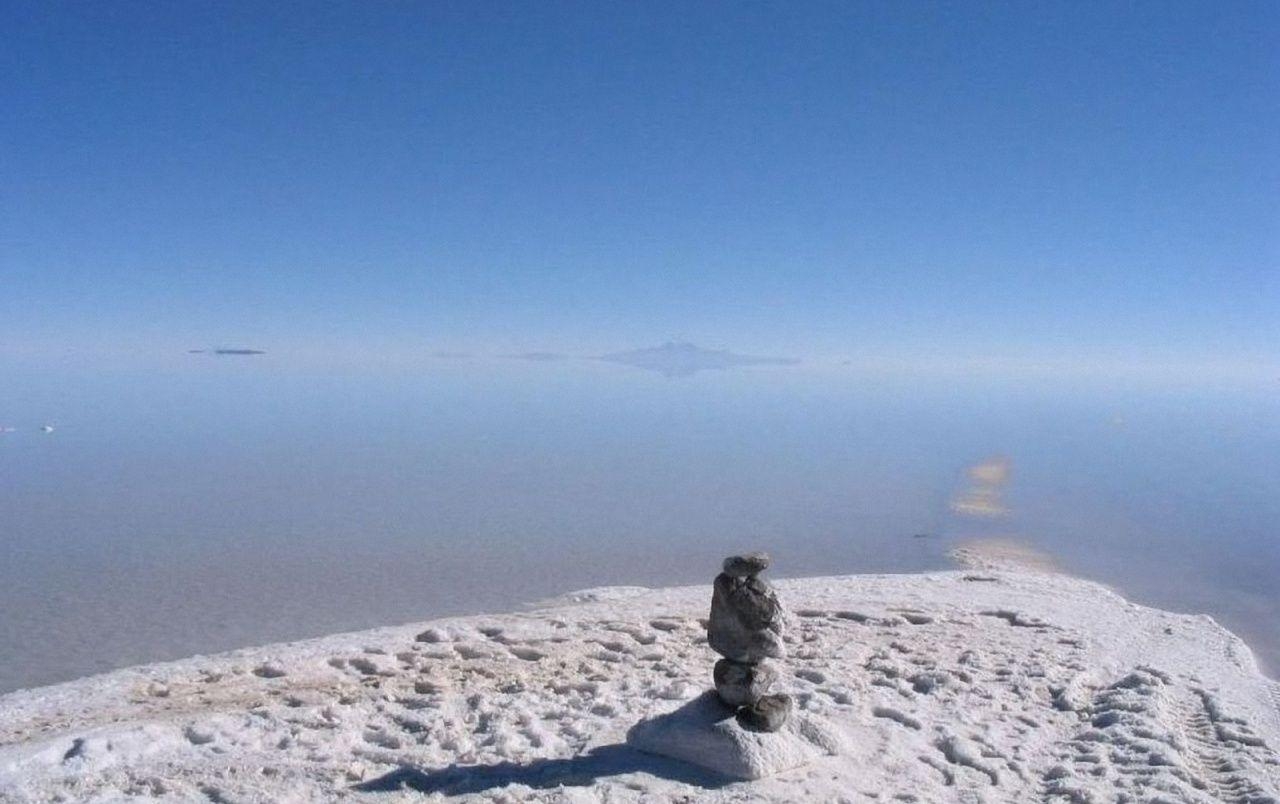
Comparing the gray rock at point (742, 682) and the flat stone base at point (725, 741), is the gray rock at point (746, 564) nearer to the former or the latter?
the gray rock at point (742, 682)

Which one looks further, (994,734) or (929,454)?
(929,454)

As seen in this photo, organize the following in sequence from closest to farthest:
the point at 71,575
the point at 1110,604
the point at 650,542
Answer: the point at 1110,604
the point at 71,575
the point at 650,542

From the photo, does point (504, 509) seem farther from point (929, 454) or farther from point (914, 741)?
point (929, 454)

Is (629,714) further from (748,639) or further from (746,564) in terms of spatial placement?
(746,564)

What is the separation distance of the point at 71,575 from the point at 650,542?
41.0 ft

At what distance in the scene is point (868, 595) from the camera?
16.6 metres

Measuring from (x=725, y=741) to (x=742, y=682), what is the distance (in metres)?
0.54

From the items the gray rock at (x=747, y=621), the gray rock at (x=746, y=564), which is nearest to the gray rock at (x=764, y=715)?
the gray rock at (x=747, y=621)

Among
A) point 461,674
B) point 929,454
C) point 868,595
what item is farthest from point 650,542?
point 929,454

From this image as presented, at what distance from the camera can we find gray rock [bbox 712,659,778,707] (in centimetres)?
850

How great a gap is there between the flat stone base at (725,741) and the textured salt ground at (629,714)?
132 mm

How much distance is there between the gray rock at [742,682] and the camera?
8500 mm

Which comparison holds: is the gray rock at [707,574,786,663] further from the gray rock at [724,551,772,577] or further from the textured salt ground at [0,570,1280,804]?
the textured salt ground at [0,570,1280,804]

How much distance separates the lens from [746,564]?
8.42 meters
